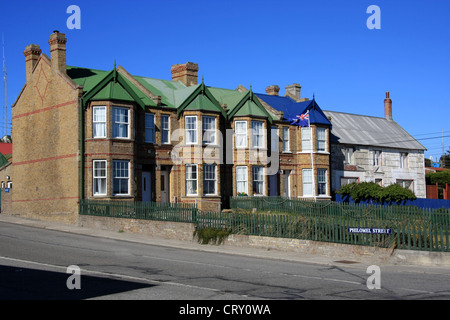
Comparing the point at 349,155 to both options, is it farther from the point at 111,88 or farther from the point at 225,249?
the point at 225,249

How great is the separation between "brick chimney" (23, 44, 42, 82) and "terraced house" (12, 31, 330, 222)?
70mm

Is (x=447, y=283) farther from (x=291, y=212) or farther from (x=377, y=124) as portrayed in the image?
(x=377, y=124)

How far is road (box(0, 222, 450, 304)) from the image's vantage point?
11258mm

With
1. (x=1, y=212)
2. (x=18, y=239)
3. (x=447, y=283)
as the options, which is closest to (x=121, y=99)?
(x=18, y=239)

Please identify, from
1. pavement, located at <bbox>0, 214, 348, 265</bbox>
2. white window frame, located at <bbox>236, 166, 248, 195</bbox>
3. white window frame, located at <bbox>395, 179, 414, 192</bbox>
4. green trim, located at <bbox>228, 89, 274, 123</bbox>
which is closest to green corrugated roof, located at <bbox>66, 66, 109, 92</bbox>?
pavement, located at <bbox>0, 214, 348, 265</bbox>

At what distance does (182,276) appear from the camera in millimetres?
13930

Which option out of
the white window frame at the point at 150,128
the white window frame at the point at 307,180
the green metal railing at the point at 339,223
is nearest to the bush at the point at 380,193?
the white window frame at the point at 307,180

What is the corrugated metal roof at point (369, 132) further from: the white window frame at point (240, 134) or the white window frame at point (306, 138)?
the white window frame at point (240, 134)

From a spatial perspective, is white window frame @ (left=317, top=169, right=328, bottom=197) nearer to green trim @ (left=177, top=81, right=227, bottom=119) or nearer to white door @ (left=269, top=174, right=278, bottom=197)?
white door @ (left=269, top=174, right=278, bottom=197)

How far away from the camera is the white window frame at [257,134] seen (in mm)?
37406

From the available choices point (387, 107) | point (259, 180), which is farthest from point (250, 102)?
point (387, 107)

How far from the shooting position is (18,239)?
22859mm

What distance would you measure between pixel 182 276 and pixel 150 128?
69.9 feet
